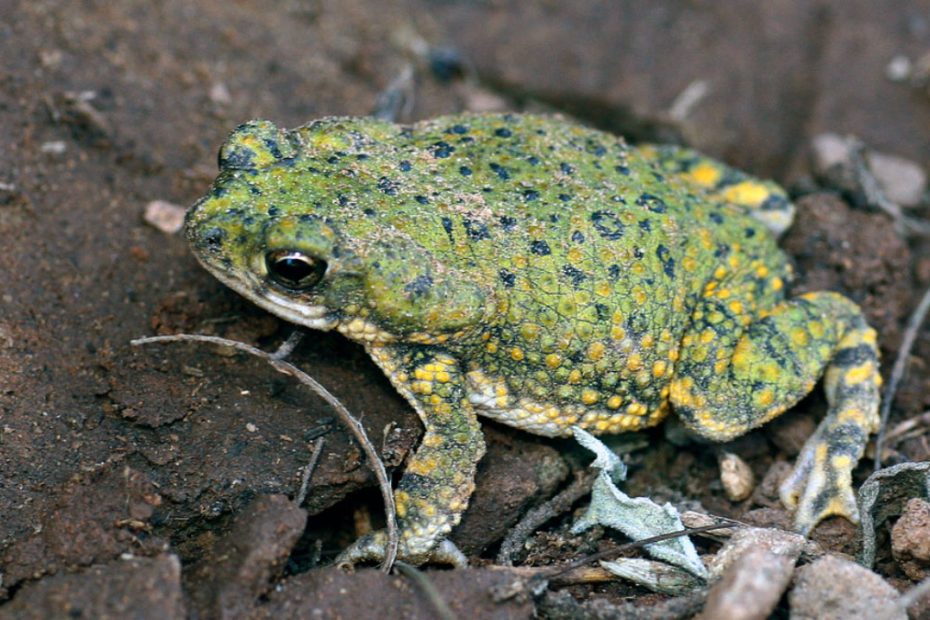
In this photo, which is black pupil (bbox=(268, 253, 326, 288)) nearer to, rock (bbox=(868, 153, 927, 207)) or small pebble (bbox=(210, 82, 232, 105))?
small pebble (bbox=(210, 82, 232, 105))

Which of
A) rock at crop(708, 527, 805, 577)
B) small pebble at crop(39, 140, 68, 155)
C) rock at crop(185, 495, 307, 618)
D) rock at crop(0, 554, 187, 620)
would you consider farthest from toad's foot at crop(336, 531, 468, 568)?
small pebble at crop(39, 140, 68, 155)

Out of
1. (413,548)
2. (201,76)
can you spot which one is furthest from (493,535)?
(201,76)

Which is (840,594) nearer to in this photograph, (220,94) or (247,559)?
(247,559)

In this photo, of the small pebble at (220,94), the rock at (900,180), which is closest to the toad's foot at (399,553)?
the small pebble at (220,94)

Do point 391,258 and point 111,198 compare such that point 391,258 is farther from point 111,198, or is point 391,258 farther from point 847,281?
point 847,281

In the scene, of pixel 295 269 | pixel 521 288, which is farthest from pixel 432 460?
pixel 295 269
